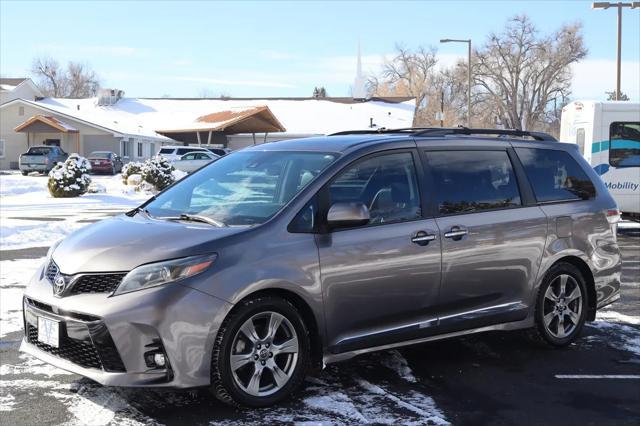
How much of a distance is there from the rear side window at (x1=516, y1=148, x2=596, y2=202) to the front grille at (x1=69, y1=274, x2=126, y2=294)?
3.58 meters

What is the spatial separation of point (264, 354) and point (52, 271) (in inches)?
60.3

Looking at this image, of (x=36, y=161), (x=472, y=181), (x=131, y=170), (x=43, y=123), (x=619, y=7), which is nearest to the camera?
(x=472, y=181)

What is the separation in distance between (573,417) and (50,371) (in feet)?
12.5

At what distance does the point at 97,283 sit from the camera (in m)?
4.32

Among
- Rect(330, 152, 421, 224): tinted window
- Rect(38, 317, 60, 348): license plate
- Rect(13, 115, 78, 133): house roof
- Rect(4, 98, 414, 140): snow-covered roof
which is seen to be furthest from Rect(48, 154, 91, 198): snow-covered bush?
Rect(13, 115, 78, 133): house roof

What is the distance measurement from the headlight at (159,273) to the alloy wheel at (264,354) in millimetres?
495

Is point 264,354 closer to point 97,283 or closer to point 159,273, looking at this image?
point 159,273

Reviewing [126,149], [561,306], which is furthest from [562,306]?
[126,149]

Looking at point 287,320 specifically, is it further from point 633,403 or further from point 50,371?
point 633,403

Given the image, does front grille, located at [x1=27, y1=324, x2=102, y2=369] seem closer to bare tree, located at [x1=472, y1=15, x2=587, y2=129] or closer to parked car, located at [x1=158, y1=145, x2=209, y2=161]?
parked car, located at [x1=158, y1=145, x2=209, y2=161]

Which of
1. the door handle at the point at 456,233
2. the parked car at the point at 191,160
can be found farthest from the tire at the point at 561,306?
the parked car at the point at 191,160

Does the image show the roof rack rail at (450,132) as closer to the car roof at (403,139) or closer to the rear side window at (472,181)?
the car roof at (403,139)

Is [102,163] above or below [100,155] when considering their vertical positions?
below

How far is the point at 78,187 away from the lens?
24.6m
